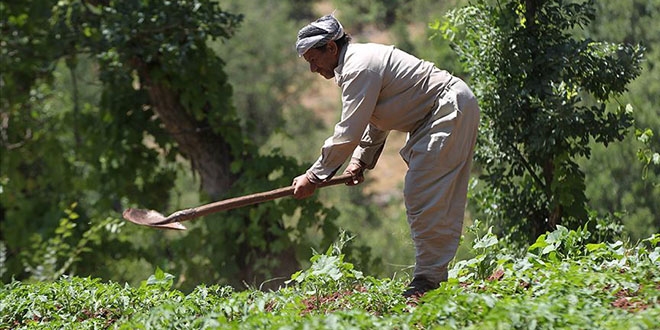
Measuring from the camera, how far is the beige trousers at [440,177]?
17.4ft

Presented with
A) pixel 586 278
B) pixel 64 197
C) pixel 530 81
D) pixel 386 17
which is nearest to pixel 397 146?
pixel 386 17

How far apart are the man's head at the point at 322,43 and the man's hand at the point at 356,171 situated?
0.65 metres

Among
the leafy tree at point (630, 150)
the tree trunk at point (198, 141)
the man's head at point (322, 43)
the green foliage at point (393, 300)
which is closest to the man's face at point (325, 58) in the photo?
the man's head at point (322, 43)

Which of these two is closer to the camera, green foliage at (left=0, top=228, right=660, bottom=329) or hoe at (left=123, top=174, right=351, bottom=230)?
green foliage at (left=0, top=228, right=660, bottom=329)

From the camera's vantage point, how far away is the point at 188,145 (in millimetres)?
10258

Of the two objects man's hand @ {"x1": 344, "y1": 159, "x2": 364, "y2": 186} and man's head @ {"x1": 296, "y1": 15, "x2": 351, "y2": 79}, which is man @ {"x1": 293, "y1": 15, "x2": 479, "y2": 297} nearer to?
man's head @ {"x1": 296, "y1": 15, "x2": 351, "y2": 79}

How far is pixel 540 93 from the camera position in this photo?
22.7ft

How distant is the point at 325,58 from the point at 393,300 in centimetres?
131

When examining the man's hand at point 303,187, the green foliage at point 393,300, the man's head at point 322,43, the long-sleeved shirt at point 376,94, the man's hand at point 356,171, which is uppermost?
the man's head at point 322,43

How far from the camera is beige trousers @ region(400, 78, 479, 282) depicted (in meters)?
5.32

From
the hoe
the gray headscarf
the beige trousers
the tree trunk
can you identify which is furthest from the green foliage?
the tree trunk

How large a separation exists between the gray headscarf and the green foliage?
109 centimetres

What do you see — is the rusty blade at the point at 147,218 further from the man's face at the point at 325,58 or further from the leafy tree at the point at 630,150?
the leafy tree at the point at 630,150

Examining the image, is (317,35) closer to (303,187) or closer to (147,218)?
(303,187)
